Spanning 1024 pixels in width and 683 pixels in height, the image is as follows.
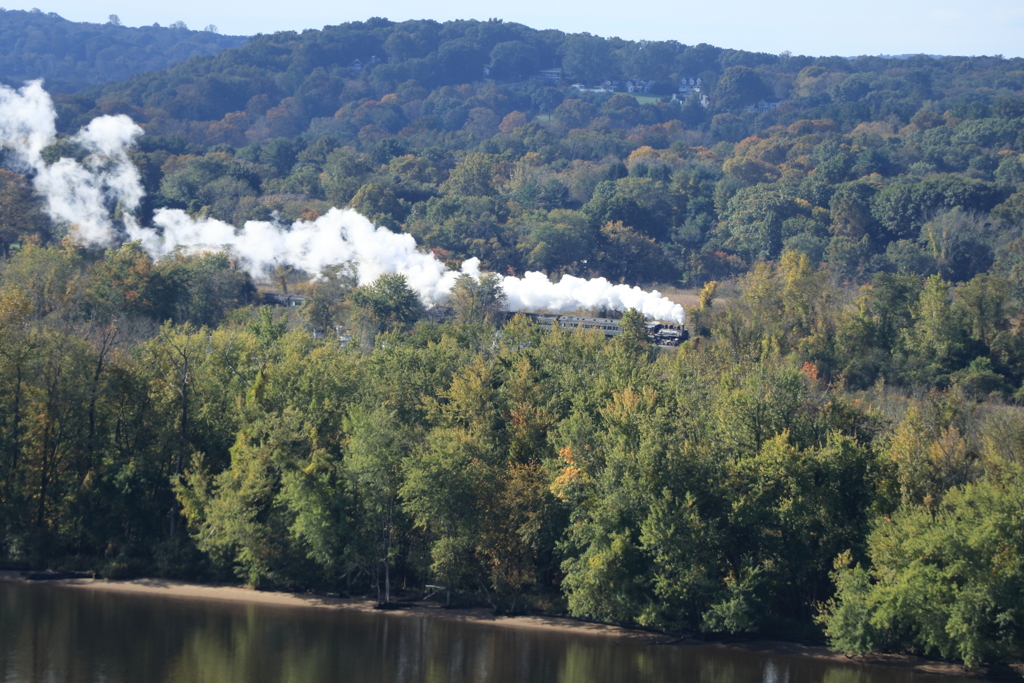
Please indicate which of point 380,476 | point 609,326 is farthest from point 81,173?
→ point 380,476

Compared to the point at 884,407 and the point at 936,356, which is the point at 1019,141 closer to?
the point at 936,356

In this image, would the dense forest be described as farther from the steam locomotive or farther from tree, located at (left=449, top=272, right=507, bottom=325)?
tree, located at (left=449, top=272, right=507, bottom=325)

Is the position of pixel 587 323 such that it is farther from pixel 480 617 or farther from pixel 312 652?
pixel 312 652

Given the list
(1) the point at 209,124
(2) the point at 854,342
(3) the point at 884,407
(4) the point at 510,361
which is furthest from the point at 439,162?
(4) the point at 510,361

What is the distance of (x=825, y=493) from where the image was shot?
36312mm

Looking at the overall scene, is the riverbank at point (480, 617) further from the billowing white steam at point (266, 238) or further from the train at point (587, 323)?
the billowing white steam at point (266, 238)

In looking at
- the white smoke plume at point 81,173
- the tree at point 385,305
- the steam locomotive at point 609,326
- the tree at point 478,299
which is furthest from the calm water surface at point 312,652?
the white smoke plume at point 81,173

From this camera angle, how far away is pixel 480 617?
38.8m

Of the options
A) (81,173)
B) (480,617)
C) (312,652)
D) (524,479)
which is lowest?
(312,652)

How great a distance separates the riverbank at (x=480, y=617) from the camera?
3497 cm

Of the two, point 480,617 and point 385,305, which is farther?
point 385,305

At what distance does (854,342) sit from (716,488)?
37415mm

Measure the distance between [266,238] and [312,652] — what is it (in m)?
68.0

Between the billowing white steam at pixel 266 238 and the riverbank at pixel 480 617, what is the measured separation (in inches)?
1788
